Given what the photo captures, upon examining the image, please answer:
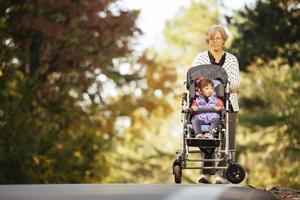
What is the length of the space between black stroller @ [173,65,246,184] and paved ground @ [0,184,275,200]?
17.0ft

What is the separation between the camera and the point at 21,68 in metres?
20.5

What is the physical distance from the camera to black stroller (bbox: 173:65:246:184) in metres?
7.75

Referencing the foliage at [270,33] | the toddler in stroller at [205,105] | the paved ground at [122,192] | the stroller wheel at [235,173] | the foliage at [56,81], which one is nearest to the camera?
the paved ground at [122,192]

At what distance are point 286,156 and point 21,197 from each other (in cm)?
1835

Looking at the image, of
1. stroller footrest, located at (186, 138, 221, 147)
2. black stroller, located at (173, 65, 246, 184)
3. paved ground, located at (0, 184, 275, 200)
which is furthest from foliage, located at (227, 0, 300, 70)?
paved ground, located at (0, 184, 275, 200)

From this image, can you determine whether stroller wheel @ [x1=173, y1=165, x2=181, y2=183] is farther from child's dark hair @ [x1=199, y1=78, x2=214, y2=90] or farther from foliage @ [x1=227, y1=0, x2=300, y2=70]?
foliage @ [x1=227, y1=0, x2=300, y2=70]

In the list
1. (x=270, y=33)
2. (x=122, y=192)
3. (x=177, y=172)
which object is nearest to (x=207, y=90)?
(x=177, y=172)

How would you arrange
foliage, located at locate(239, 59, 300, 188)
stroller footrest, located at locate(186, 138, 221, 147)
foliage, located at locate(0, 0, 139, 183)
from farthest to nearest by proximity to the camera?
foliage, located at locate(239, 59, 300, 188) < foliage, located at locate(0, 0, 139, 183) < stroller footrest, located at locate(186, 138, 221, 147)

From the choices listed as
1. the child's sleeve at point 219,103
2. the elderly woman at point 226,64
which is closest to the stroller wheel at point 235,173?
the elderly woman at point 226,64

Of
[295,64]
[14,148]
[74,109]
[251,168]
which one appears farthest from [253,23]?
[251,168]

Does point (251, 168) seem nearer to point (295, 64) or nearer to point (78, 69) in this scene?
point (295, 64)

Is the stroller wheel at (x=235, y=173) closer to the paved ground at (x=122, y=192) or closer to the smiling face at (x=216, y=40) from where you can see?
the smiling face at (x=216, y=40)

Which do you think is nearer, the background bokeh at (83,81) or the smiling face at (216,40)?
the smiling face at (216,40)

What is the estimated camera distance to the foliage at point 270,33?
795 inches
